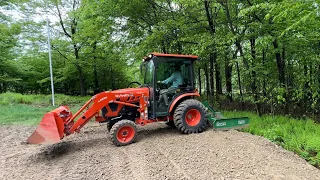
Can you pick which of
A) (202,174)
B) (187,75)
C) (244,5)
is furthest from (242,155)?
(244,5)

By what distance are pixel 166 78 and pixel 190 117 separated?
114 cm

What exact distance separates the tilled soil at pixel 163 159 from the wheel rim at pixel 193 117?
377mm

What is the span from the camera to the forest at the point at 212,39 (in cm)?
641

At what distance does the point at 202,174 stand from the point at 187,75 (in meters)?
3.06

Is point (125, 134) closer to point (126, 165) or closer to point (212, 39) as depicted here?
point (126, 165)

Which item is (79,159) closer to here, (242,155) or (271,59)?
(242,155)

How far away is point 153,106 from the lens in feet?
17.9

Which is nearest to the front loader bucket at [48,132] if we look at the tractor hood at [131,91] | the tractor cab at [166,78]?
the tractor hood at [131,91]

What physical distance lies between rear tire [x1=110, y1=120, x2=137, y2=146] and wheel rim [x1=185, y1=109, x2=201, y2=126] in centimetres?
142

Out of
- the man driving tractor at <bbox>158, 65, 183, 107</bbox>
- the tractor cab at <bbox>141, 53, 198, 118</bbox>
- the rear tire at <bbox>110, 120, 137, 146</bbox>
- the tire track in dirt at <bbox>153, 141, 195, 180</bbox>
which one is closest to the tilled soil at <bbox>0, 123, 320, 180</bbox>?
the tire track in dirt at <bbox>153, 141, 195, 180</bbox>

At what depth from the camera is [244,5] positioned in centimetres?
754

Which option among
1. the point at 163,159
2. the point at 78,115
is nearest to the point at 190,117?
the point at 163,159

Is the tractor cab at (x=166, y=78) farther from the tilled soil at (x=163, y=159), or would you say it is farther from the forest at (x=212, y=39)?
the forest at (x=212, y=39)

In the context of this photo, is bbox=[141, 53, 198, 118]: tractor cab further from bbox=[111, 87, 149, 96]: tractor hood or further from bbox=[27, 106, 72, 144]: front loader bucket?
bbox=[27, 106, 72, 144]: front loader bucket
